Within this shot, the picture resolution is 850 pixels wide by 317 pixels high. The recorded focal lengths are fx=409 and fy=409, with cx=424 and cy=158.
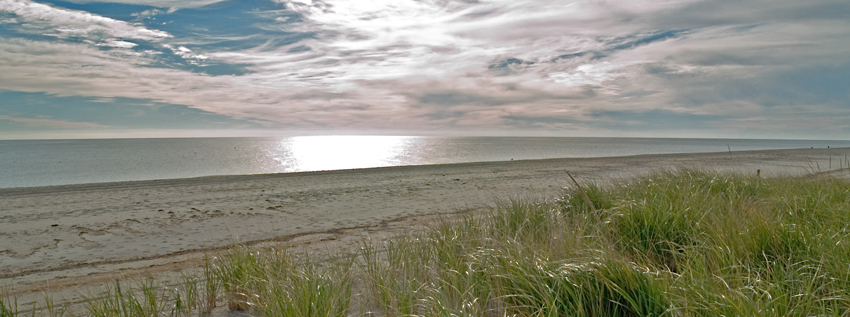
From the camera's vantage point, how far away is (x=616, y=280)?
8.87ft

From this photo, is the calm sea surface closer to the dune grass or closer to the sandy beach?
the sandy beach

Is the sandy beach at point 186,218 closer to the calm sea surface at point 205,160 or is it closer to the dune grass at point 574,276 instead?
the dune grass at point 574,276

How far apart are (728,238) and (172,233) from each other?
9220 mm

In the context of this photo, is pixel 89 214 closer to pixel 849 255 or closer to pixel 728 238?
pixel 728 238

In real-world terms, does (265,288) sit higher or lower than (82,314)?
higher

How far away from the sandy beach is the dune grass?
1920mm

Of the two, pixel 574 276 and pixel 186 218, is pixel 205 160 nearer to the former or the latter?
pixel 186 218

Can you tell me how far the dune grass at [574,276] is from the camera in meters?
2.61

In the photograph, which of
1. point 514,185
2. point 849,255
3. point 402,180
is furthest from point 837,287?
point 402,180

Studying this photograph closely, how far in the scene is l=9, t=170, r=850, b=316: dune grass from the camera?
261 cm

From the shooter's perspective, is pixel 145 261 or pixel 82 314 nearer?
pixel 82 314

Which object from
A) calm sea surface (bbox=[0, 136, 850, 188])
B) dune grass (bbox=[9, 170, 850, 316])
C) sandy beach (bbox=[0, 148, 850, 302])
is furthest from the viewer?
calm sea surface (bbox=[0, 136, 850, 188])

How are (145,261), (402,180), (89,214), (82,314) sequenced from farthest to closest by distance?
(402,180)
(89,214)
(145,261)
(82,314)

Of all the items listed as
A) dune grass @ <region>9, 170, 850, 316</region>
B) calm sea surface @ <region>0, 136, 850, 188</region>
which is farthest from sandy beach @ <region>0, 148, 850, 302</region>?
calm sea surface @ <region>0, 136, 850, 188</region>
